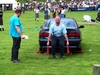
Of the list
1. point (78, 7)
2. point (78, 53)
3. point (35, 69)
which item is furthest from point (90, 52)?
point (78, 7)

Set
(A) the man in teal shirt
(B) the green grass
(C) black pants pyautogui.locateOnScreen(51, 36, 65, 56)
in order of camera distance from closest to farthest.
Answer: (B) the green grass
(A) the man in teal shirt
(C) black pants pyautogui.locateOnScreen(51, 36, 65, 56)

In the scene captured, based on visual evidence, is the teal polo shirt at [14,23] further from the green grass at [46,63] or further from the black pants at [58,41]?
the black pants at [58,41]

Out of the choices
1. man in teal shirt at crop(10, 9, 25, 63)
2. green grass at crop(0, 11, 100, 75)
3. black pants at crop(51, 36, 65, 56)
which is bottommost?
green grass at crop(0, 11, 100, 75)

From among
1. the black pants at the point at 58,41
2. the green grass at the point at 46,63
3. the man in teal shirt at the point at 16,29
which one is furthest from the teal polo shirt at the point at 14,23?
the black pants at the point at 58,41

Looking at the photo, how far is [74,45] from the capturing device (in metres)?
10.6

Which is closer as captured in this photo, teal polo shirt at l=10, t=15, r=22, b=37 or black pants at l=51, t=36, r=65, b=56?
teal polo shirt at l=10, t=15, r=22, b=37

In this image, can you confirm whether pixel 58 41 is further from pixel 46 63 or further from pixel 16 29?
pixel 16 29

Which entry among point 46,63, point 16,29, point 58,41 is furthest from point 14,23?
point 58,41

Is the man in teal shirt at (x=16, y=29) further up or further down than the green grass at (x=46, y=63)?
further up

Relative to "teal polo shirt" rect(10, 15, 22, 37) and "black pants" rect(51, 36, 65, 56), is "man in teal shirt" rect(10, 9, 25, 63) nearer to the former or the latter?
"teal polo shirt" rect(10, 15, 22, 37)

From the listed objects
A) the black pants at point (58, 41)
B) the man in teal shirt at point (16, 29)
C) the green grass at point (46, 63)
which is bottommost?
the green grass at point (46, 63)

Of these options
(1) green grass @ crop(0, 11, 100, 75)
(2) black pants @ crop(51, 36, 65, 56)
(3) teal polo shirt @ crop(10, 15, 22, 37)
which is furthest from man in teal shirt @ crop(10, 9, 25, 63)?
(2) black pants @ crop(51, 36, 65, 56)

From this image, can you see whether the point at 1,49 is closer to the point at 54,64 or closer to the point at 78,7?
the point at 54,64

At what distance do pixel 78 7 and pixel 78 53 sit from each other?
1413 inches
